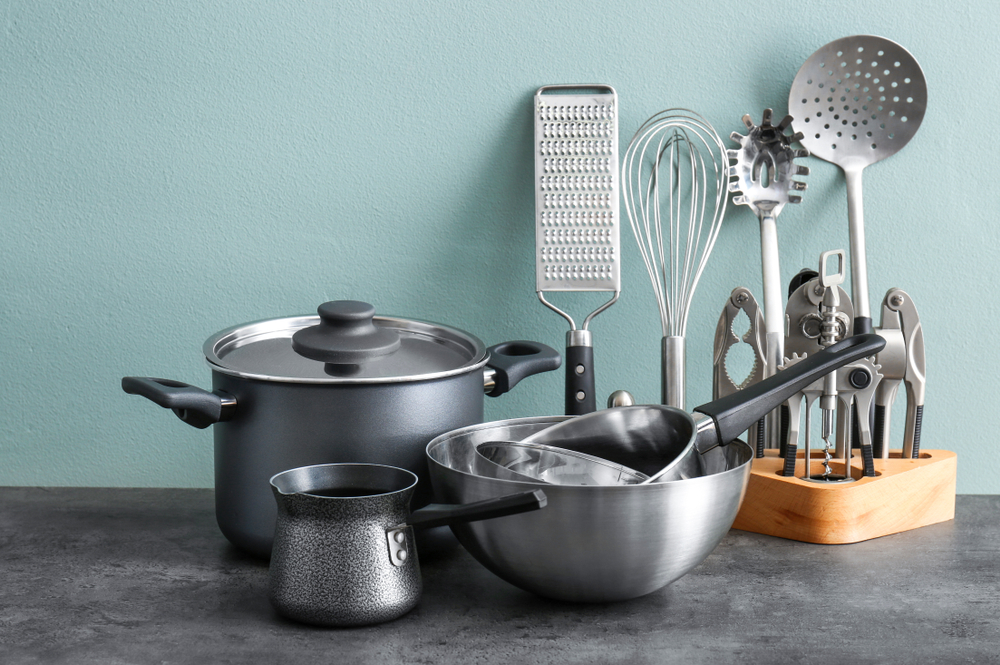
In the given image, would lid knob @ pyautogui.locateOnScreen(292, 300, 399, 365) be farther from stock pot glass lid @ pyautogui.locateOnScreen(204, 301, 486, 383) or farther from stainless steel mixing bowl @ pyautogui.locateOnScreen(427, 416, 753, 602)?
stainless steel mixing bowl @ pyautogui.locateOnScreen(427, 416, 753, 602)

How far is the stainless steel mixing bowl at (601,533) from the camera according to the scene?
0.72 m

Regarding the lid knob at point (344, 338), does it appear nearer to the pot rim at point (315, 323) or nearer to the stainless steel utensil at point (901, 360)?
the pot rim at point (315, 323)

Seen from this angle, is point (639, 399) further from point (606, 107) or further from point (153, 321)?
point (153, 321)

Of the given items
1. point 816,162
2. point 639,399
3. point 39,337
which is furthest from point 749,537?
point 39,337

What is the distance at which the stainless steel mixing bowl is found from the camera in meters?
0.72

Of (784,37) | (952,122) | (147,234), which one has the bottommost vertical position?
(147,234)

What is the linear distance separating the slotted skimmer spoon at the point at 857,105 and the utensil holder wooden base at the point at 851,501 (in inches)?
10.3

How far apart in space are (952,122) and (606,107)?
45 cm

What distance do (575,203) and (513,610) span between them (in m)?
0.53

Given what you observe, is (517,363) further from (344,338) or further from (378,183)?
(378,183)

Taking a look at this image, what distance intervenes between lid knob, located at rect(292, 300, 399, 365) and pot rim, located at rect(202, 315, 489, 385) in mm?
34

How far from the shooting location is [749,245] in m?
1.16

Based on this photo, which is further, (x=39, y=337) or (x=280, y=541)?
(x=39, y=337)

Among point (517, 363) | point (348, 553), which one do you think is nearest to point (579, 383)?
point (517, 363)
